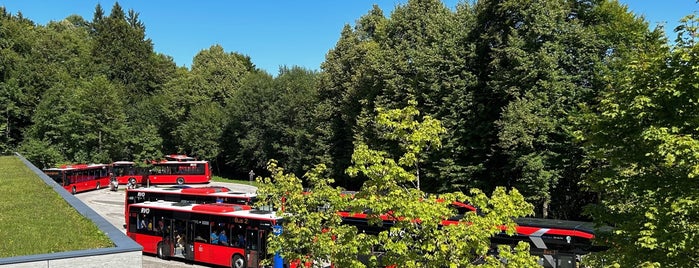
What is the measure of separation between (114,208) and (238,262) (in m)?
21.4

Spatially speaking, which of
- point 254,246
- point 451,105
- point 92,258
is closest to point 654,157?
point 92,258

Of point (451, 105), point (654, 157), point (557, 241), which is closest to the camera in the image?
point (654, 157)

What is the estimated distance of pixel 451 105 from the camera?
34.5 metres

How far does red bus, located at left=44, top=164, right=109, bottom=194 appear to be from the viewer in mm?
46875

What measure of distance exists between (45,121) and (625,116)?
62.6 meters

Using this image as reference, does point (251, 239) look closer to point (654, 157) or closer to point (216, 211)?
point (216, 211)

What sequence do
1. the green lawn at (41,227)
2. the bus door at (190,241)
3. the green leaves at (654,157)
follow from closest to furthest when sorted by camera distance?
the green lawn at (41,227)
the green leaves at (654,157)
the bus door at (190,241)

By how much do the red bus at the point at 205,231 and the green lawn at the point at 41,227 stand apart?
236 inches

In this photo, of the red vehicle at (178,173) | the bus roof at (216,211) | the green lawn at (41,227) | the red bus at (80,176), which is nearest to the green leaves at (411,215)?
the green lawn at (41,227)

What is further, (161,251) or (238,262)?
(161,251)

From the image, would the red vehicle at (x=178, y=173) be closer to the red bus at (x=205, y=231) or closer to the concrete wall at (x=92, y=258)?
the red bus at (x=205, y=231)

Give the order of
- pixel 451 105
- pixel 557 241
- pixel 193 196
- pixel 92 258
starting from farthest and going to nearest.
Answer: pixel 451 105
pixel 193 196
pixel 557 241
pixel 92 258

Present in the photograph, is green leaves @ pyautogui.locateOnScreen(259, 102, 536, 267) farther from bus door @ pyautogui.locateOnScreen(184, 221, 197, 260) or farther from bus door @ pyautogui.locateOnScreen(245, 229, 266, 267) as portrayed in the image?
bus door @ pyautogui.locateOnScreen(184, 221, 197, 260)

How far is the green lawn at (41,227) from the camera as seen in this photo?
32.9ft
